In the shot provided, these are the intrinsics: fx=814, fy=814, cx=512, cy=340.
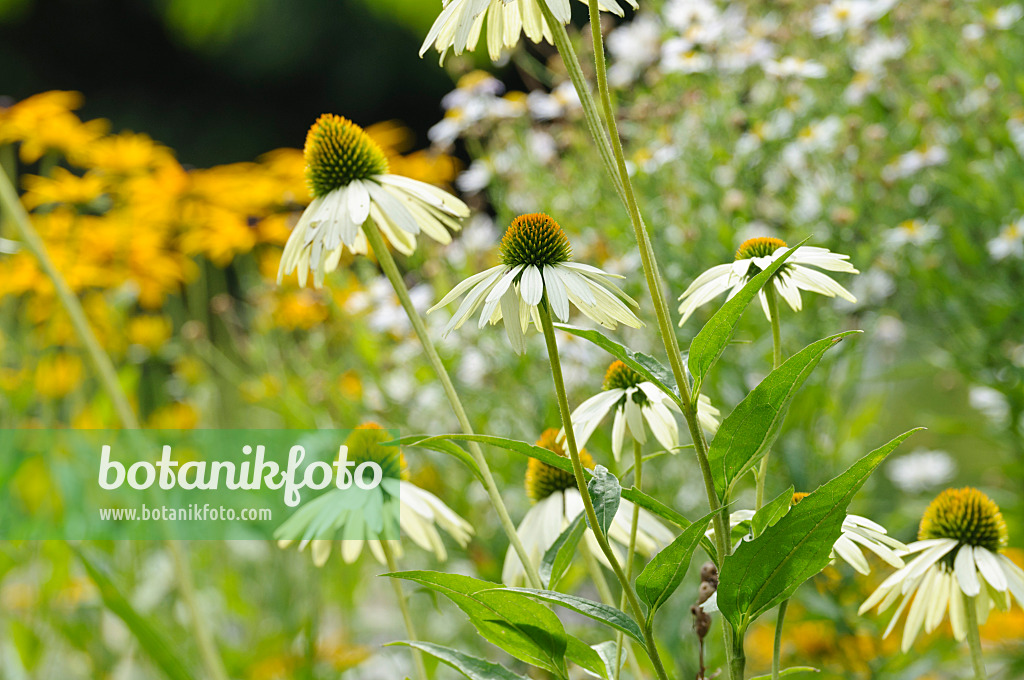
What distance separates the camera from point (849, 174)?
1008 millimetres

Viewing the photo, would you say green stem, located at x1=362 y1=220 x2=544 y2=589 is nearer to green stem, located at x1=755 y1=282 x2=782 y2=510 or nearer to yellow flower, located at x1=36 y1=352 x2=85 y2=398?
green stem, located at x1=755 y1=282 x2=782 y2=510

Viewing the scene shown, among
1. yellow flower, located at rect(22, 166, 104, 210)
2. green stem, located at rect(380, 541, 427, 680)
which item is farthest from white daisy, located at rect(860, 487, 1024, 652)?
yellow flower, located at rect(22, 166, 104, 210)

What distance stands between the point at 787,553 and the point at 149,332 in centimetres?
143

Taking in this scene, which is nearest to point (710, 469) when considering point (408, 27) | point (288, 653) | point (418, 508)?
point (418, 508)

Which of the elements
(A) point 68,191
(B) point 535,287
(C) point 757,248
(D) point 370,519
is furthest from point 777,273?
(A) point 68,191

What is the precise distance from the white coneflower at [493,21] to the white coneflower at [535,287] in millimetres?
72

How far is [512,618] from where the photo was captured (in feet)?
0.93

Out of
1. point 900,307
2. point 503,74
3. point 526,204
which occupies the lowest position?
point 900,307

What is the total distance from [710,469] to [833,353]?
705 mm

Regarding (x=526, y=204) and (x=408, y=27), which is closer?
(x=526, y=204)

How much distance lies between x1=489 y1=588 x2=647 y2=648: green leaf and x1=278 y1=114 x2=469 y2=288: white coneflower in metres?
0.16

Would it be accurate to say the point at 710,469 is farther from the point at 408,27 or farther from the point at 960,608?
the point at 408,27

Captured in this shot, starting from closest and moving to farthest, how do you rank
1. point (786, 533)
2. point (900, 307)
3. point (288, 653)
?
point (786, 533), point (288, 653), point (900, 307)

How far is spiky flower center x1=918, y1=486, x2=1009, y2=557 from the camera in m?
0.39
